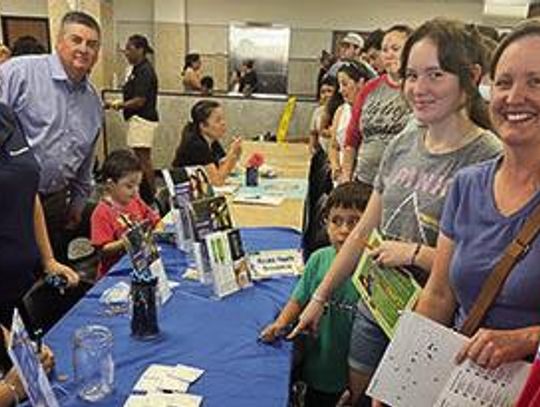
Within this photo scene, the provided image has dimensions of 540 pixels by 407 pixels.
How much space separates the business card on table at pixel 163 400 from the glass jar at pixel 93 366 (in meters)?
0.09

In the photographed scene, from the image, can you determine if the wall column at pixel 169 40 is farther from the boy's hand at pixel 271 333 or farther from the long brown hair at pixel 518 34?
the long brown hair at pixel 518 34

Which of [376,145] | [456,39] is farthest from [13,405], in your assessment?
[376,145]

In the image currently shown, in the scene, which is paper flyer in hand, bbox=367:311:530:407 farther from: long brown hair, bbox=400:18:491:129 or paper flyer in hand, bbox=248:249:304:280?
paper flyer in hand, bbox=248:249:304:280

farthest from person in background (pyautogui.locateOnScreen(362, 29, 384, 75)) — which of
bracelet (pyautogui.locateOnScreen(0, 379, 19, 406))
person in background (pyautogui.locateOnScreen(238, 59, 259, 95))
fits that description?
person in background (pyautogui.locateOnScreen(238, 59, 259, 95))

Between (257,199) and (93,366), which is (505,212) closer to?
(93,366)

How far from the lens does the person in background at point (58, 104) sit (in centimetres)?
280

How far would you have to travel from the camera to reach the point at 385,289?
1636 mm

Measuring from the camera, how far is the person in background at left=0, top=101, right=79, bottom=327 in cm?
191

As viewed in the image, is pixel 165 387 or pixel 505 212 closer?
pixel 505 212

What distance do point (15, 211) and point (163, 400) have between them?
35.7 inches

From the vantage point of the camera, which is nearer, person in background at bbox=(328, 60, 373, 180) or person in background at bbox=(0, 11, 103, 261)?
person in background at bbox=(0, 11, 103, 261)

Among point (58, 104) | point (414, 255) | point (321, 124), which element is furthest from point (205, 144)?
point (414, 255)

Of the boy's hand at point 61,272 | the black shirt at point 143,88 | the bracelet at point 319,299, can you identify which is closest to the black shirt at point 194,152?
the boy's hand at point 61,272

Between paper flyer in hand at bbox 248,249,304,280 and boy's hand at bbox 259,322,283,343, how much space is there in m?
0.47
